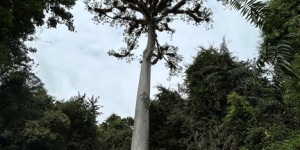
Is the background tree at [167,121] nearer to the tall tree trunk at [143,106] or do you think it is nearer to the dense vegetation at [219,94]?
the dense vegetation at [219,94]

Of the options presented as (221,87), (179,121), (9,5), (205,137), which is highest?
(9,5)

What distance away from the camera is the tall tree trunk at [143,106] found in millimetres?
7320

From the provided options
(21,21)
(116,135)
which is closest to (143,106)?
(21,21)

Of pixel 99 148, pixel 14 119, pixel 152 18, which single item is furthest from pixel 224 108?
pixel 14 119

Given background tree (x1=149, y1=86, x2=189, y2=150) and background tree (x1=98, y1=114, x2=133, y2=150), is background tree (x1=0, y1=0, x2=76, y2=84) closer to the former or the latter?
background tree (x1=149, y1=86, x2=189, y2=150)

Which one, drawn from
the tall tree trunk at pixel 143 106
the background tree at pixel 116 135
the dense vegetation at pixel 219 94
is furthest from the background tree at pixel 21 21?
the background tree at pixel 116 135

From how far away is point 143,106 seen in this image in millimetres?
7836

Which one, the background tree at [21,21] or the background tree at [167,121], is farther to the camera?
the background tree at [167,121]

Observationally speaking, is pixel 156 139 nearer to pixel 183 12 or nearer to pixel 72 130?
pixel 183 12

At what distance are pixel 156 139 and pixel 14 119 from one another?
15.1 metres

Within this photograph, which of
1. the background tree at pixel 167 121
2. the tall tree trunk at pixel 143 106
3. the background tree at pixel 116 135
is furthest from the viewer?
the background tree at pixel 116 135

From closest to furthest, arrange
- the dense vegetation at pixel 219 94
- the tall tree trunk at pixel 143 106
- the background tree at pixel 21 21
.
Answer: the dense vegetation at pixel 219 94 → the background tree at pixel 21 21 → the tall tree trunk at pixel 143 106

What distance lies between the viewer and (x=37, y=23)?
852 cm

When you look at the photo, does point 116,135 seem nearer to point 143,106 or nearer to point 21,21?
point 143,106
